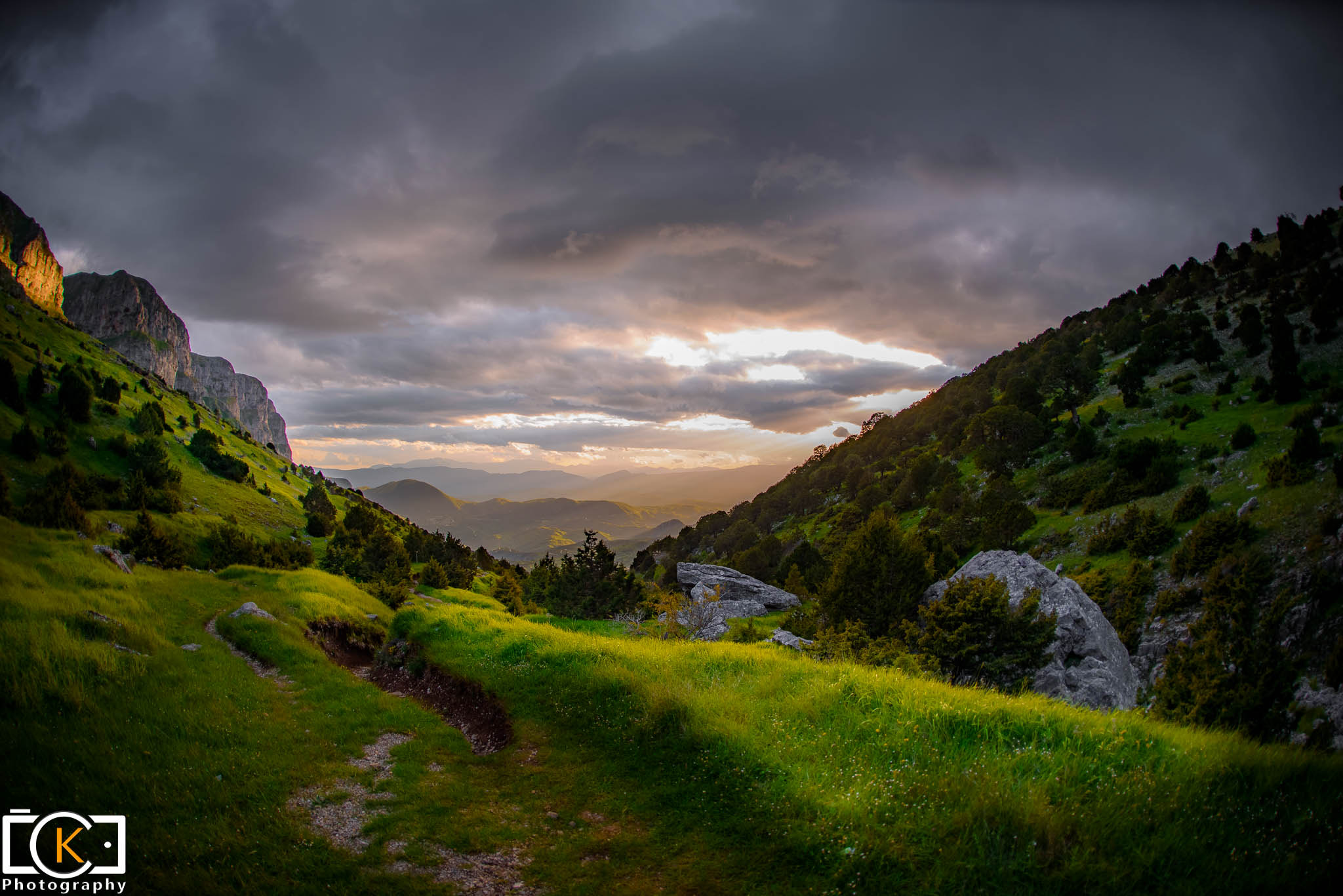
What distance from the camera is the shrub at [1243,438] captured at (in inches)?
1651

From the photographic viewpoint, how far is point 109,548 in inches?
869

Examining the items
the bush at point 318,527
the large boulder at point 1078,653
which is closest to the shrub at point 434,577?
the bush at point 318,527

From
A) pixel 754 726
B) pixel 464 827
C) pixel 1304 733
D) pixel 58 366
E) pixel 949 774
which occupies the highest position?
pixel 58 366

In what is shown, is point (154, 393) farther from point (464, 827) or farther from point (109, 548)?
point (464, 827)

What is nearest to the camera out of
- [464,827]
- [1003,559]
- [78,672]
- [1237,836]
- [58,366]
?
[1237,836]

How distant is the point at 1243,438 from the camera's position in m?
42.1

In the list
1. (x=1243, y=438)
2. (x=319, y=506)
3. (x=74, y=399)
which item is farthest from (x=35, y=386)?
(x=1243, y=438)

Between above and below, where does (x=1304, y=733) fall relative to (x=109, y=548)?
below

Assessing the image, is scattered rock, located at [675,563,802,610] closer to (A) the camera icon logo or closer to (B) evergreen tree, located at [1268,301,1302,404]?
(A) the camera icon logo

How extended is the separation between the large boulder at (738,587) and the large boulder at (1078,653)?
26.3 m

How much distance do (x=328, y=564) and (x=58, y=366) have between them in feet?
180

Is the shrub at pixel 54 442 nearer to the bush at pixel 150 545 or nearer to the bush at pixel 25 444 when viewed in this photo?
the bush at pixel 25 444

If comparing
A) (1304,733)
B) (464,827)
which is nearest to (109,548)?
(464,827)

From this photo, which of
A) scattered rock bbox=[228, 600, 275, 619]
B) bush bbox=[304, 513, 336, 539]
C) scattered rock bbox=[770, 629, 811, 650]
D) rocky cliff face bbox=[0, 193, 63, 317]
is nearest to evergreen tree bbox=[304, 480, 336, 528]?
bush bbox=[304, 513, 336, 539]
